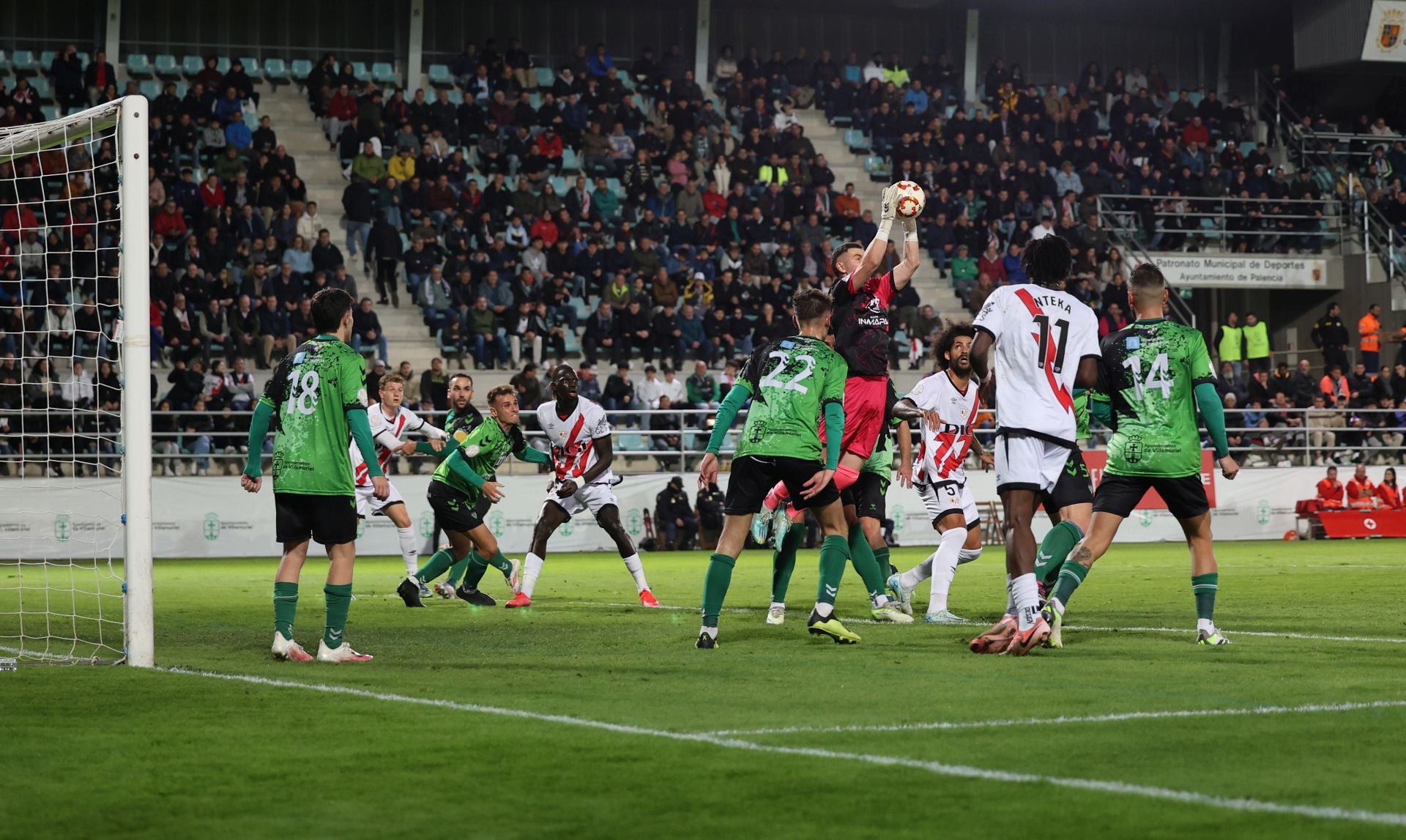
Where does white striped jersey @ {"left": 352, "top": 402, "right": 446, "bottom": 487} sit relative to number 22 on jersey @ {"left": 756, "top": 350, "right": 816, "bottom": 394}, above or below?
below

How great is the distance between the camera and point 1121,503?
987 centimetres

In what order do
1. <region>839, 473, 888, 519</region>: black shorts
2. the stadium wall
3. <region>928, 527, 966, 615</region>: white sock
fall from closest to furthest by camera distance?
<region>839, 473, 888, 519</region>: black shorts, <region>928, 527, 966, 615</region>: white sock, the stadium wall

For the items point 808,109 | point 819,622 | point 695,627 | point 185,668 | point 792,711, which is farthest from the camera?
point 808,109

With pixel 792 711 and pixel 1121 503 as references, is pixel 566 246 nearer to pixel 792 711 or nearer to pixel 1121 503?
pixel 1121 503

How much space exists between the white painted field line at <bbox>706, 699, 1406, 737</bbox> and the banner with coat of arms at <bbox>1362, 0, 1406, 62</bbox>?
122 ft

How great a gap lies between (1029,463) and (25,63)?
1211 inches

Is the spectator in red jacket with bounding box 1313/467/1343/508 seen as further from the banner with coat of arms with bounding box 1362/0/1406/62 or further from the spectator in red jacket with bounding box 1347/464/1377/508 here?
the banner with coat of arms with bounding box 1362/0/1406/62

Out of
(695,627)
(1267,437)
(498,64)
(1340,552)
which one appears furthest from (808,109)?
(695,627)

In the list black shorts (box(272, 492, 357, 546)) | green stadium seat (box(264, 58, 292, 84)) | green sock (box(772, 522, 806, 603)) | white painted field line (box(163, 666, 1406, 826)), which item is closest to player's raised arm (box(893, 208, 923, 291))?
green sock (box(772, 522, 806, 603))

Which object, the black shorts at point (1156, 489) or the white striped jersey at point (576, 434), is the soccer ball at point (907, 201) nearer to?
the black shorts at point (1156, 489)

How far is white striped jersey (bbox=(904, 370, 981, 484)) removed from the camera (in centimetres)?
1288

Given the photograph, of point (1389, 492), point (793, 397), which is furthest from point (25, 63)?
point (793, 397)

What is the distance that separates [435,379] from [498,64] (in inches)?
441

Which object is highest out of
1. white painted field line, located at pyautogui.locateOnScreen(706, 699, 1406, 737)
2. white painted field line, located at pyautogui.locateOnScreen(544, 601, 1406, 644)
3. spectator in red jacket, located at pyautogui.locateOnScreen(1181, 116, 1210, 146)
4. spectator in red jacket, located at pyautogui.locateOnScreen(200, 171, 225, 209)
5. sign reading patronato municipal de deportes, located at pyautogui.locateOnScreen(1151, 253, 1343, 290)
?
spectator in red jacket, located at pyautogui.locateOnScreen(1181, 116, 1210, 146)
